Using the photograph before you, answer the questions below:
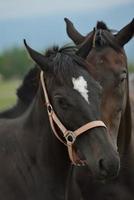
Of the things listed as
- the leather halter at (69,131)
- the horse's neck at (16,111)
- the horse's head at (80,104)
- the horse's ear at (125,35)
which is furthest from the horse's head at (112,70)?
the horse's neck at (16,111)

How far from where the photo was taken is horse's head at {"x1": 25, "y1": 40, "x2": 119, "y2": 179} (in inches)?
198

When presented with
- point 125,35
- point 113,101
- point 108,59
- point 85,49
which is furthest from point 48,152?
point 125,35

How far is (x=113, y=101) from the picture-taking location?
5.91 m

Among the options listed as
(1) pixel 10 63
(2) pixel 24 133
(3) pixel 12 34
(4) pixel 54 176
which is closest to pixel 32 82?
(2) pixel 24 133

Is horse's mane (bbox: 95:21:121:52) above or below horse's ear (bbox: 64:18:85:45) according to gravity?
below

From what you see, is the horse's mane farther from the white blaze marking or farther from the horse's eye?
the white blaze marking

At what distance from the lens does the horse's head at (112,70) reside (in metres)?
5.84

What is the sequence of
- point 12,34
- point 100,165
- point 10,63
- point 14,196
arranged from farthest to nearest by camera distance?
point 12,34
point 10,63
point 14,196
point 100,165

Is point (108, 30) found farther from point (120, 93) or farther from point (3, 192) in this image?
point (3, 192)

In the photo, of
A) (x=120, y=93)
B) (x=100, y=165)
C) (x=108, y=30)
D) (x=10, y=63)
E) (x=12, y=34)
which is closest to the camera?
(x=100, y=165)

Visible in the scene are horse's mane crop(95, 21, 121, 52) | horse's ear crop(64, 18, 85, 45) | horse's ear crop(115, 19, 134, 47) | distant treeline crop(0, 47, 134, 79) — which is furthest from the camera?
distant treeline crop(0, 47, 134, 79)

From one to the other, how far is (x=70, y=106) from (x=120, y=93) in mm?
926

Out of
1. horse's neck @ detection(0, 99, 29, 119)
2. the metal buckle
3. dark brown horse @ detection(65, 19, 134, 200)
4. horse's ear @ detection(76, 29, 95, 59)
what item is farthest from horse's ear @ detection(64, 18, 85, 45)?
the metal buckle

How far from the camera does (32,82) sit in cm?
607
